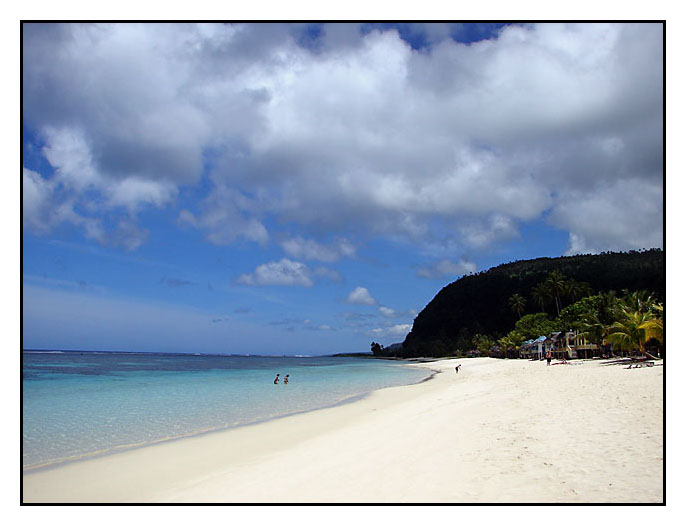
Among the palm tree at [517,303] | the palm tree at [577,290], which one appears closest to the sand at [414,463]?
the palm tree at [577,290]

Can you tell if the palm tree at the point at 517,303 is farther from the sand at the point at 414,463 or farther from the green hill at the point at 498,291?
the sand at the point at 414,463

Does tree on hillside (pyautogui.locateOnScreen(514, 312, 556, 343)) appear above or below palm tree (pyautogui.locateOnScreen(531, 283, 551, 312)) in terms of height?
below

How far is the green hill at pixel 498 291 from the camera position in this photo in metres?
99.8

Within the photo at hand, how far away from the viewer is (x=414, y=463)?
740cm

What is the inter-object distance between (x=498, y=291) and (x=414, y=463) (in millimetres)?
125165

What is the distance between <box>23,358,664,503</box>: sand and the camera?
5926mm

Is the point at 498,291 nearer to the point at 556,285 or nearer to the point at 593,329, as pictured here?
the point at 556,285

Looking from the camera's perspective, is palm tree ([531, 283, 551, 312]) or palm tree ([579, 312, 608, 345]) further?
palm tree ([531, 283, 551, 312])

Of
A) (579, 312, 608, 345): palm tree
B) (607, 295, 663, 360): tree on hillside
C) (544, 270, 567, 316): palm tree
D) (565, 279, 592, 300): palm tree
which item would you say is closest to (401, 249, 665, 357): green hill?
(544, 270, 567, 316): palm tree

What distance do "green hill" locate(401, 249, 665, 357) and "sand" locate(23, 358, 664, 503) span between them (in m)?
92.8

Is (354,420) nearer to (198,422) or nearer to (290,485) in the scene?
(198,422)

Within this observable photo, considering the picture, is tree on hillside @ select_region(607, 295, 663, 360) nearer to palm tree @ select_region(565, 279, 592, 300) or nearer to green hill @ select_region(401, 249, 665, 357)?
palm tree @ select_region(565, 279, 592, 300)

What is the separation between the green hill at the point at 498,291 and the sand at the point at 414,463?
92.8 metres
